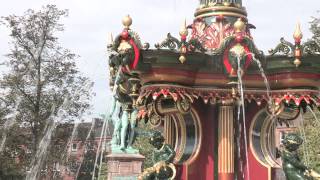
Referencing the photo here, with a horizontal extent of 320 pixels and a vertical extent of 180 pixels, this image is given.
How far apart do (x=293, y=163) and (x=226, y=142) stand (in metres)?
1.45

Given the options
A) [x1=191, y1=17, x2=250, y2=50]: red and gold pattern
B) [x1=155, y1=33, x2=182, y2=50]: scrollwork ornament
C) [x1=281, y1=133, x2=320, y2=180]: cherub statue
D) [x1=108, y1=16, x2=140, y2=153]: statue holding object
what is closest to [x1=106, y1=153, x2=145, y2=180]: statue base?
[x1=108, y1=16, x2=140, y2=153]: statue holding object

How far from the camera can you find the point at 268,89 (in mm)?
10203

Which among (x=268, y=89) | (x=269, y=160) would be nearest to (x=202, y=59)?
(x=268, y=89)

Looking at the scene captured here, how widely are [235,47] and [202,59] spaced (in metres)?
0.63

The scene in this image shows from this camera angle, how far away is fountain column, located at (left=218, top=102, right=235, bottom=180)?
10.1 m

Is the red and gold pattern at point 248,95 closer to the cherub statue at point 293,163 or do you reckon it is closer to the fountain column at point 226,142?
the fountain column at point 226,142

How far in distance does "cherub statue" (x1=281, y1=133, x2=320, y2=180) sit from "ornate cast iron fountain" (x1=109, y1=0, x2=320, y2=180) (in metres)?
1.19

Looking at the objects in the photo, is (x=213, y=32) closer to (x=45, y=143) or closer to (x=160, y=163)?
(x=160, y=163)

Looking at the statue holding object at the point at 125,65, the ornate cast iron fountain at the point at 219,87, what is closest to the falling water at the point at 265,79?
the ornate cast iron fountain at the point at 219,87

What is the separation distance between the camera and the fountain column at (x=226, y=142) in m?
10.1

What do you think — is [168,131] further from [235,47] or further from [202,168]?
[235,47]

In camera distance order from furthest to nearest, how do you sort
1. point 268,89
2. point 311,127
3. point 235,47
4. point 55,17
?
point 55,17 → point 311,127 → point 268,89 → point 235,47

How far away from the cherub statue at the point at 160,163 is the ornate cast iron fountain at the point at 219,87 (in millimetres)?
482

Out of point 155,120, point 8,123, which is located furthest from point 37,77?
point 155,120
